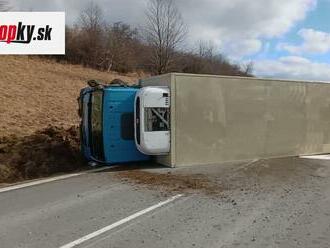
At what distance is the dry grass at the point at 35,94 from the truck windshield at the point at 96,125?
4.00 meters

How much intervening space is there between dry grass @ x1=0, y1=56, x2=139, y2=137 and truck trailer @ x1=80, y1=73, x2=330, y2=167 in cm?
475

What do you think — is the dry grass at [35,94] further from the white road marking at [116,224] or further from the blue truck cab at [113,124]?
the white road marking at [116,224]

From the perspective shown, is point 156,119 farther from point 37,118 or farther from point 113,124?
point 37,118

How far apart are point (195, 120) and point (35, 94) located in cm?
1219

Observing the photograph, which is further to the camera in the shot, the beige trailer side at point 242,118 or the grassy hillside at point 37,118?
the grassy hillside at point 37,118

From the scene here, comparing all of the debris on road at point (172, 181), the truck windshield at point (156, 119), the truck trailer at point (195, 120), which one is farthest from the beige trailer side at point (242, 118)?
the debris on road at point (172, 181)

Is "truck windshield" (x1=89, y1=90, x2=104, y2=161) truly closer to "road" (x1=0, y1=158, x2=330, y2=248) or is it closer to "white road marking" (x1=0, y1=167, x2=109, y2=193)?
"white road marking" (x1=0, y1=167, x2=109, y2=193)

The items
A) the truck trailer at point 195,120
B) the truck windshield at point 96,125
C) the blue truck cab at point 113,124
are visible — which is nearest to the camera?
the truck trailer at point 195,120

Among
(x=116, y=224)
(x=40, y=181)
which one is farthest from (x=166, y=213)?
(x=40, y=181)

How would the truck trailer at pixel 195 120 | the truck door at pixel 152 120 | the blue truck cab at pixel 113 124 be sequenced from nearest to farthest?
1. the truck door at pixel 152 120
2. the truck trailer at pixel 195 120
3. the blue truck cab at pixel 113 124

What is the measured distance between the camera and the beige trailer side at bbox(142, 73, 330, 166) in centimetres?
1291

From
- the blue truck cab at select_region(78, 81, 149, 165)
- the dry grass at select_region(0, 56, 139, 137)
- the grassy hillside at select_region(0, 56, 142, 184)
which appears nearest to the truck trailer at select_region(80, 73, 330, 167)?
the blue truck cab at select_region(78, 81, 149, 165)

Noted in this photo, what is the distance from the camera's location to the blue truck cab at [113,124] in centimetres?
1270

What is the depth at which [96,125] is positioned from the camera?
13.0 metres
